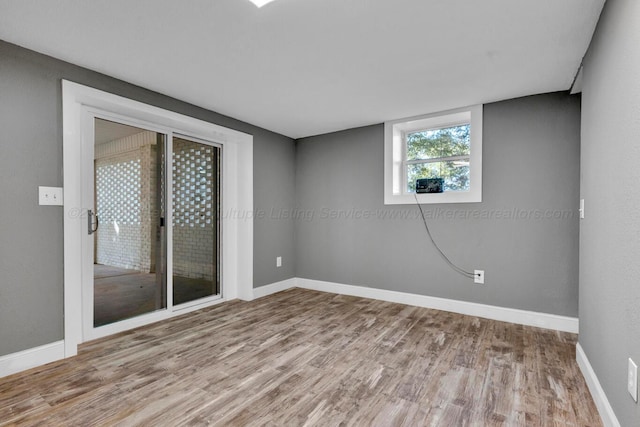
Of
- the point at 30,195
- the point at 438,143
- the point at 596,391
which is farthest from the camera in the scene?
the point at 438,143

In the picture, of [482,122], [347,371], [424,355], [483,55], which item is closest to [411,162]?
[482,122]

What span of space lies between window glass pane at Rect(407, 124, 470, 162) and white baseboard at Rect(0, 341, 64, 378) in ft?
12.8

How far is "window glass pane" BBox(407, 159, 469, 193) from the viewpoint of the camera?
349cm

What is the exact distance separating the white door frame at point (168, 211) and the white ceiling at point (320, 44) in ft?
0.87

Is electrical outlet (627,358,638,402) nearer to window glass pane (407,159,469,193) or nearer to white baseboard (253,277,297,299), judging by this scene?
window glass pane (407,159,469,193)

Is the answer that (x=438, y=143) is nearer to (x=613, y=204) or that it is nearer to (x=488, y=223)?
(x=488, y=223)

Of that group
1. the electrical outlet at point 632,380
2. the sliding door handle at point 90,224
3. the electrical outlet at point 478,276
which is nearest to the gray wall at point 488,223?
the electrical outlet at point 478,276

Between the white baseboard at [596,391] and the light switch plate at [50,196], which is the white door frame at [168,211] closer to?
the light switch plate at [50,196]

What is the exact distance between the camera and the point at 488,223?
322 centimetres

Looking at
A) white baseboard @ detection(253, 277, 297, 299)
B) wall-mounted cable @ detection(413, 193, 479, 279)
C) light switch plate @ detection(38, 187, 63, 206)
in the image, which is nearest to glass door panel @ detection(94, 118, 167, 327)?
light switch plate @ detection(38, 187, 63, 206)

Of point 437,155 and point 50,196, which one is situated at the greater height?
point 437,155

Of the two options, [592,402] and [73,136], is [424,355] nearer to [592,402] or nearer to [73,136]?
[592,402]

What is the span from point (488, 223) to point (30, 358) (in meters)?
4.05

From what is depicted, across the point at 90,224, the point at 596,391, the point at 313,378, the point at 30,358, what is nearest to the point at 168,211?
the point at 90,224
